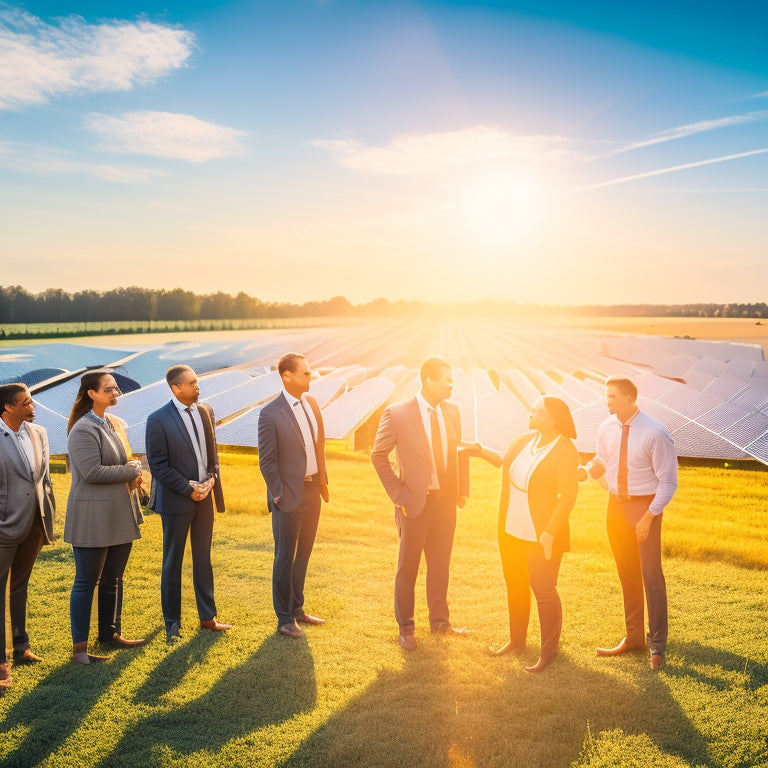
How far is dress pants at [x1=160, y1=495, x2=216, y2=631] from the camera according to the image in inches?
240

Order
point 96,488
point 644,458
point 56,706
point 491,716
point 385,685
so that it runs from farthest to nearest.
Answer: point 96,488 → point 644,458 → point 385,685 → point 56,706 → point 491,716

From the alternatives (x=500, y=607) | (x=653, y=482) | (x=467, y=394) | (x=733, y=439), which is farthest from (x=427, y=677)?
(x=467, y=394)

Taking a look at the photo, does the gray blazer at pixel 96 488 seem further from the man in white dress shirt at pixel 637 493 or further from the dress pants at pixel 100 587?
the man in white dress shirt at pixel 637 493

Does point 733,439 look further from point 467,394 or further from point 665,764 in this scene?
point 665,764

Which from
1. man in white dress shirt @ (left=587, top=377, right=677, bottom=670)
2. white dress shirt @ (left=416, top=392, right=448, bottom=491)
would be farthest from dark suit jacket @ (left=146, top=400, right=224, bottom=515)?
man in white dress shirt @ (left=587, top=377, right=677, bottom=670)

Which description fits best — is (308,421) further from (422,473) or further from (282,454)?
(422,473)

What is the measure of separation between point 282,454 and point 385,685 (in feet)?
7.55

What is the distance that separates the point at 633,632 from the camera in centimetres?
595

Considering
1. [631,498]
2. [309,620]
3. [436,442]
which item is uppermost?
[436,442]

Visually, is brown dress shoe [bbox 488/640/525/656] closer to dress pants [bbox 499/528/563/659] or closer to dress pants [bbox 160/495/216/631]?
dress pants [bbox 499/528/563/659]

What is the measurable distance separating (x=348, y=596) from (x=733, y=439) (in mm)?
12254

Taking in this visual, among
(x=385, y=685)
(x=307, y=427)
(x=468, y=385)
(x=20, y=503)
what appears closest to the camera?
(x=385, y=685)

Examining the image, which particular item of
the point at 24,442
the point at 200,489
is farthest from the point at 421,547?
the point at 24,442

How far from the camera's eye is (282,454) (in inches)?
241
